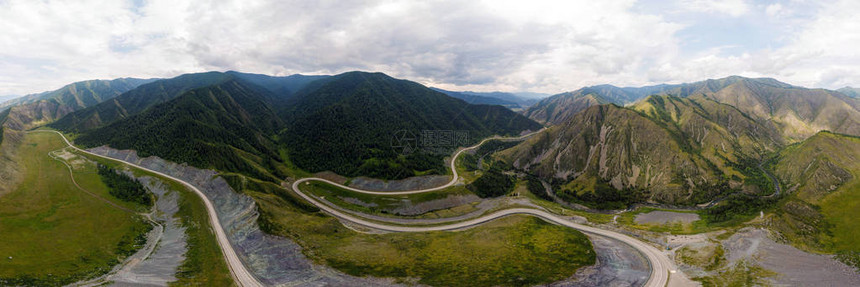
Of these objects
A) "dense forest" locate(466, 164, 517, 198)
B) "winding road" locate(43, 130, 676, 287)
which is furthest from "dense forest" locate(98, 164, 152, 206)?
"dense forest" locate(466, 164, 517, 198)

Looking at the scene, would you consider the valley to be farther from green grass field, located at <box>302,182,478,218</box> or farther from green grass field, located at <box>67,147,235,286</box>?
green grass field, located at <box>302,182,478,218</box>

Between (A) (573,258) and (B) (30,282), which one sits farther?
(A) (573,258)

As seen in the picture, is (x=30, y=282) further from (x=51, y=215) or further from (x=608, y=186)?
(x=608, y=186)

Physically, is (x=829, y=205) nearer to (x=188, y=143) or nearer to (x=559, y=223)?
(x=559, y=223)

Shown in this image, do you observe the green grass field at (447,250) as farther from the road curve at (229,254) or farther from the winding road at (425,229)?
the road curve at (229,254)

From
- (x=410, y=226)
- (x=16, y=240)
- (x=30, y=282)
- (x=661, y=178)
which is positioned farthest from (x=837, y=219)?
(x=16, y=240)

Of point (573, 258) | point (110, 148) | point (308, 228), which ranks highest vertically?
point (110, 148)
